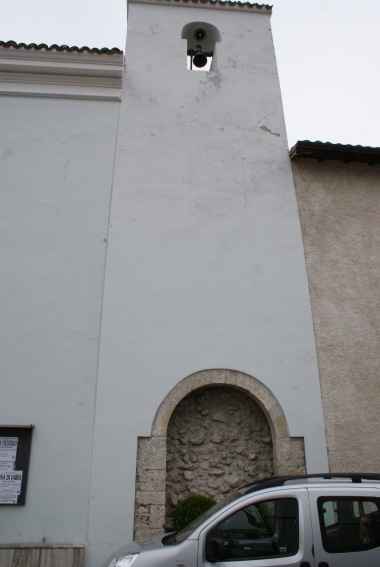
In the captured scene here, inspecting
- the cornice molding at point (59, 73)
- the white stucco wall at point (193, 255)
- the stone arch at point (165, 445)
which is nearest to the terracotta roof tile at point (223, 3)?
the white stucco wall at point (193, 255)

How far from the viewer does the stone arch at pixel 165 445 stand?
5914mm

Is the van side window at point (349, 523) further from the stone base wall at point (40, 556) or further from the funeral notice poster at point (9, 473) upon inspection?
the funeral notice poster at point (9, 473)

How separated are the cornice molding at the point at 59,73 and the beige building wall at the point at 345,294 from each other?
3700mm

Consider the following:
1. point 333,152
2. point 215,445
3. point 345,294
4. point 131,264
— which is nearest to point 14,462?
point 215,445

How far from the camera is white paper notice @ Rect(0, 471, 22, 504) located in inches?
231

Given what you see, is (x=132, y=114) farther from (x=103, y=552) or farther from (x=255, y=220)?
(x=103, y=552)

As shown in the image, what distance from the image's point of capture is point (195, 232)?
7488mm

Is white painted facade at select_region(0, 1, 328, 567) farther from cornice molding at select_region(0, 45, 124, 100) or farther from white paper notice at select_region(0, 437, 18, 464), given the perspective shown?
white paper notice at select_region(0, 437, 18, 464)

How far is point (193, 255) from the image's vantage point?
7.32 metres

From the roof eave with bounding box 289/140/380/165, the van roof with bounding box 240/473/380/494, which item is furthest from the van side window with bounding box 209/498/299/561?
the roof eave with bounding box 289/140/380/165

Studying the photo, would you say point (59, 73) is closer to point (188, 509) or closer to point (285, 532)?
point (188, 509)

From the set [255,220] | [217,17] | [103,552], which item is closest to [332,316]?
[255,220]

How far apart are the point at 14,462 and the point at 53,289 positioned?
2.42 m

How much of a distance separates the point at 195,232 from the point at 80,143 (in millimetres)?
2518
